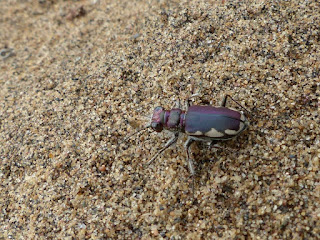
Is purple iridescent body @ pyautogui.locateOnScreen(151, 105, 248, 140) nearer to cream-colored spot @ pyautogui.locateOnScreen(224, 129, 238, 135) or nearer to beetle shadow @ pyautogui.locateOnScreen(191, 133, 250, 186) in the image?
cream-colored spot @ pyautogui.locateOnScreen(224, 129, 238, 135)

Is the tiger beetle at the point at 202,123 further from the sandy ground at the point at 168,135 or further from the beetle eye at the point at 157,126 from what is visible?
the sandy ground at the point at 168,135

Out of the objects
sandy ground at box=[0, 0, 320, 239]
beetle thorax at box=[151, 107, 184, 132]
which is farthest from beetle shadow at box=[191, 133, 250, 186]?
beetle thorax at box=[151, 107, 184, 132]

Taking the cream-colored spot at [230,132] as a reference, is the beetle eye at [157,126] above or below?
below

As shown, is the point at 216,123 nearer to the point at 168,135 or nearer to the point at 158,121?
the point at 158,121

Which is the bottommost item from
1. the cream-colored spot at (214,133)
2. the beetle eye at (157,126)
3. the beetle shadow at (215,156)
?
the beetle shadow at (215,156)

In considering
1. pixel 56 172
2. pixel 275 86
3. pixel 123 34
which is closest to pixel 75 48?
pixel 123 34

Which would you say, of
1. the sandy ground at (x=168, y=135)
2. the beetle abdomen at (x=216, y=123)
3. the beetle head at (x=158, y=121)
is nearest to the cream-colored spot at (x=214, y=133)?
the beetle abdomen at (x=216, y=123)

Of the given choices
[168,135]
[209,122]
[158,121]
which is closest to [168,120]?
[158,121]
